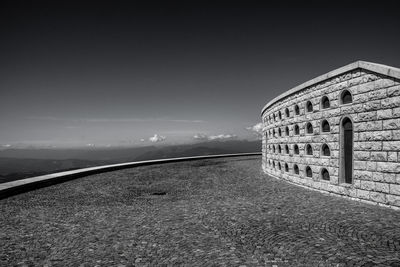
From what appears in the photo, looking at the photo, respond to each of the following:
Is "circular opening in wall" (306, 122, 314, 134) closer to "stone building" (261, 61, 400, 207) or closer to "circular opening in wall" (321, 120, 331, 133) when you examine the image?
"stone building" (261, 61, 400, 207)

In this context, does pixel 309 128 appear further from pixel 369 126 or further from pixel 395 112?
pixel 395 112

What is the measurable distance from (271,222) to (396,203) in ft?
16.6

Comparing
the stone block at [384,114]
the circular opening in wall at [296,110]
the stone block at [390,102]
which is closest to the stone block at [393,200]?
the stone block at [384,114]

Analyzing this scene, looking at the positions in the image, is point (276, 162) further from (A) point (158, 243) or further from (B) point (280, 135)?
(A) point (158, 243)

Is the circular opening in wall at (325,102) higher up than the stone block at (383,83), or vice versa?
the stone block at (383,83)

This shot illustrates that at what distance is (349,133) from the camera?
37.5 feet

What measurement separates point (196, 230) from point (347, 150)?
8.20 metres

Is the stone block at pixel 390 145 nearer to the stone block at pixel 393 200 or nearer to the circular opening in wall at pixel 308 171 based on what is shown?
the stone block at pixel 393 200

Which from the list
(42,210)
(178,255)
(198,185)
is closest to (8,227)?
(42,210)

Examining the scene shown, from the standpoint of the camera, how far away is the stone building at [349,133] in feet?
31.2

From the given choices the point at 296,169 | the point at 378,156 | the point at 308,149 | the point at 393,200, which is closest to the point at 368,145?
the point at 378,156

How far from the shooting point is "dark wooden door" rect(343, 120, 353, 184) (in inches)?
445

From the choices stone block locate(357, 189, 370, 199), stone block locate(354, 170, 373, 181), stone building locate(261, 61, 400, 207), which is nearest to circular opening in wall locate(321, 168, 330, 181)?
stone building locate(261, 61, 400, 207)

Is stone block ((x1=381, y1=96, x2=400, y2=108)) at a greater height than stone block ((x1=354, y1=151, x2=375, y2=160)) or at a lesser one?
greater
